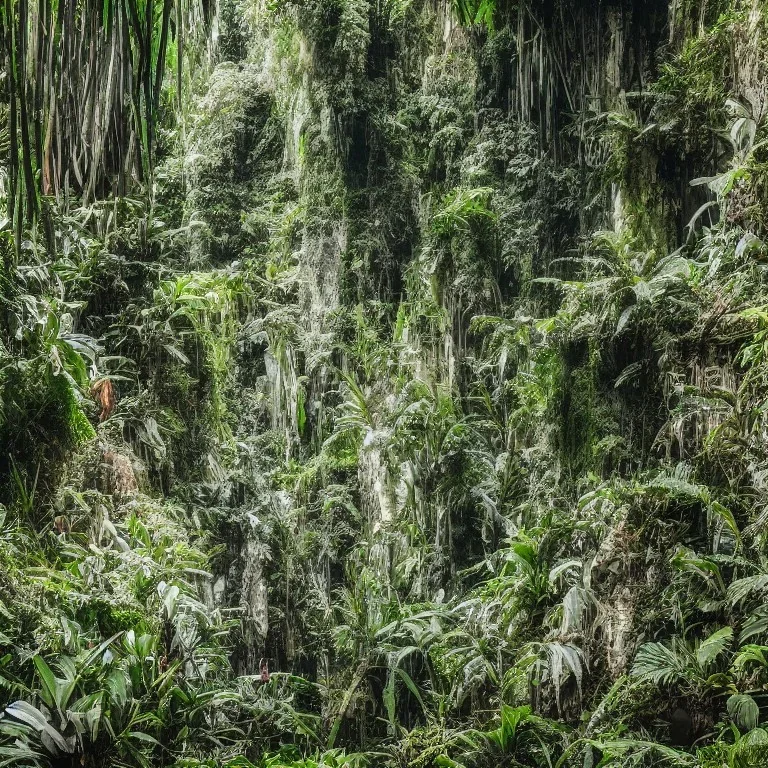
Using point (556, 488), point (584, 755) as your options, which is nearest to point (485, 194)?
point (556, 488)

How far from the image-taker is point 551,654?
162 inches

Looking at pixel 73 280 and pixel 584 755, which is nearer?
pixel 584 755

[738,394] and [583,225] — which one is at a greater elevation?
[583,225]

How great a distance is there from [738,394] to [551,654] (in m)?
1.56

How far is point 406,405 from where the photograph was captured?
19.8 ft

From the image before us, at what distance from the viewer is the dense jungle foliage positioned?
3908 millimetres

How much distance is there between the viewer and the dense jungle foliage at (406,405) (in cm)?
391

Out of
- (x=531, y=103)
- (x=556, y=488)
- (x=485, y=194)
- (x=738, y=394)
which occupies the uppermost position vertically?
(x=531, y=103)

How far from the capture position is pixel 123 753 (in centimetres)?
364

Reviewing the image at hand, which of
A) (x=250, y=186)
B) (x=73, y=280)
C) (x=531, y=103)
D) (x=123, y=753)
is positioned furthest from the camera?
(x=250, y=186)

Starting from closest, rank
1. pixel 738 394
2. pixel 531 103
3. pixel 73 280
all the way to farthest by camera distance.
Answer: pixel 738 394 → pixel 73 280 → pixel 531 103

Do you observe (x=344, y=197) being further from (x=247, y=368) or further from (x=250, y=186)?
(x=247, y=368)

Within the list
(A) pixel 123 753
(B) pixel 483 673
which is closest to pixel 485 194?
(B) pixel 483 673

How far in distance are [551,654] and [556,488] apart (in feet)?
4.23
